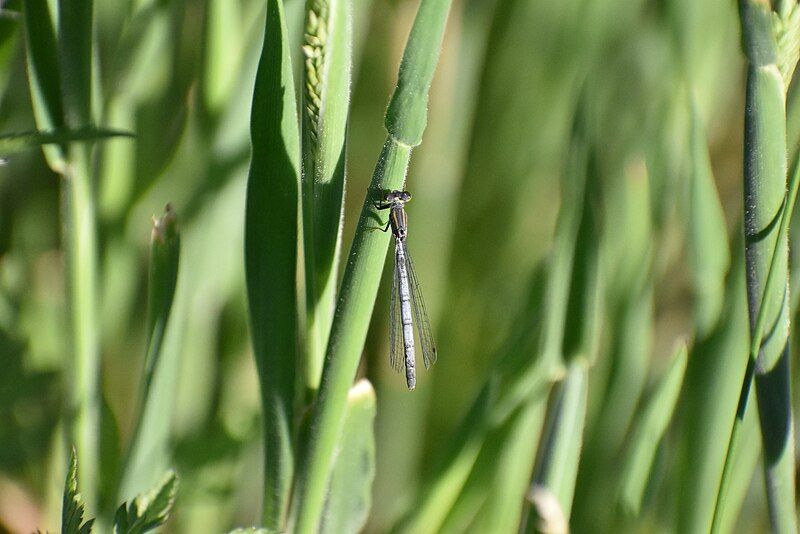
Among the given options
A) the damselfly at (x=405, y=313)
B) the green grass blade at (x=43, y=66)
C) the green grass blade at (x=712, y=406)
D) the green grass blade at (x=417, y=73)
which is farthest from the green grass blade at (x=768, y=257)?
the green grass blade at (x=43, y=66)

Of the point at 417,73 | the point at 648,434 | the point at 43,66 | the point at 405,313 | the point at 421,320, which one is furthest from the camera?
the point at 421,320

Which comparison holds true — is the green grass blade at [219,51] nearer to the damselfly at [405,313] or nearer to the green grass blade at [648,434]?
the damselfly at [405,313]

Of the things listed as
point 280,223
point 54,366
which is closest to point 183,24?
point 54,366

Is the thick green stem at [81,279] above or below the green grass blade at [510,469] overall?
above

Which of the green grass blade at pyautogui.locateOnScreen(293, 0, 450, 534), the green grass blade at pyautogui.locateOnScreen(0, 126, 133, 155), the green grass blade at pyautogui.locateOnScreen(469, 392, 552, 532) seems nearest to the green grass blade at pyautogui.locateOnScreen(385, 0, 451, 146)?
the green grass blade at pyautogui.locateOnScreen(293, 0, 450, 534)

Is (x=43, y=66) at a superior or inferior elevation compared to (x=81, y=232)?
superior

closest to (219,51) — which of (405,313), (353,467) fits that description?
(405,313)

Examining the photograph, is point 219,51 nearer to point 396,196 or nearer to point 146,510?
point 396,196
